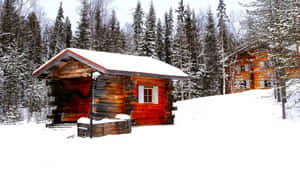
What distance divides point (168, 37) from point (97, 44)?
12.4 metres

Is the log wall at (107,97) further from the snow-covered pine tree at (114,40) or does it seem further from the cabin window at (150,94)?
the snow-covered pine tree at (114,40)

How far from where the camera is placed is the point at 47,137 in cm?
941

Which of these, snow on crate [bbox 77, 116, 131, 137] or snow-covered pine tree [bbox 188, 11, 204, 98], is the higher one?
snow-covered pine tree [bbox 188, 11, 204, 98]

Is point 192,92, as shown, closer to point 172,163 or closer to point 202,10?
point 202,10

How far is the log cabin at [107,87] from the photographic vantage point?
10.8m

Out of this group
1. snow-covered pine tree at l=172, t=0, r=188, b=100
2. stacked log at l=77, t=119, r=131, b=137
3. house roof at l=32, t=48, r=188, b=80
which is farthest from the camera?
snow-covered pine tree at l=172, t=0, r=188, b=100

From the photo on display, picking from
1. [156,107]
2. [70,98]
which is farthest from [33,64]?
[156,107]

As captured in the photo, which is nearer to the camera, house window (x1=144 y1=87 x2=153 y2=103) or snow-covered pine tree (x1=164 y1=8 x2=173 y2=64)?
house window (x1=144 y1=87 x2=153 y2=103)

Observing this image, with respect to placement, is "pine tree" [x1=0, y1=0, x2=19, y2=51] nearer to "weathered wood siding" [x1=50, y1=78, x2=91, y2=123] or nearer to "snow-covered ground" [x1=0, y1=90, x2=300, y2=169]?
"weathered wood siding" [x1=50, y1=78, x2=91, y2=123]

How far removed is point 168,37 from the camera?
36.9m

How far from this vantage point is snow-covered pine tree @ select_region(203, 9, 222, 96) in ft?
108

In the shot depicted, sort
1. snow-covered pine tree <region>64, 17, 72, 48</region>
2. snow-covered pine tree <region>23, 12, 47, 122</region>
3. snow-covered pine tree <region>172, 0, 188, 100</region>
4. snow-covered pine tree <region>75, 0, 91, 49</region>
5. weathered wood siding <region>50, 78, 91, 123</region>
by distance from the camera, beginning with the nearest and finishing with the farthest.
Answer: weathered wood siding <region>50, 78, 91, 123</region> < snow-covered pine tree <region>75, 0, 91, 49</region> < snow-covered pine tree <region>23, 12, 47, 122</region> < snow-covered pine tree <region>172, 0, 188, 100</region> < snow-covered pine tree <region>64, 17, 72, 48</region>

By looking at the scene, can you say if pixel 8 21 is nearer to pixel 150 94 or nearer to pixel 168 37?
pixel 168 37

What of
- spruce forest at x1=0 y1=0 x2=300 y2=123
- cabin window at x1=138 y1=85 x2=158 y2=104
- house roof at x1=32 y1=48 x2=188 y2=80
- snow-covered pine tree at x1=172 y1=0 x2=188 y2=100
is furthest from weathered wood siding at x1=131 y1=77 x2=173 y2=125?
snow-covered pine tree at x1=172 y1=0 x2=188 y2=100
